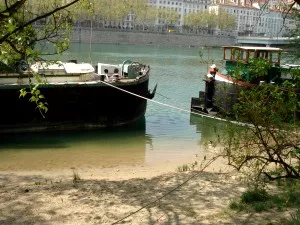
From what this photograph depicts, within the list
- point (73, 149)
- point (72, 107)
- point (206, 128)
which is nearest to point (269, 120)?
point (73, 149)

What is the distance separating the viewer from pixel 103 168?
10516mm

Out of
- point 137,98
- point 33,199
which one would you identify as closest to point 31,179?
point 33,199

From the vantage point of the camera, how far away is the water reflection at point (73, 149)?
10.9 meters

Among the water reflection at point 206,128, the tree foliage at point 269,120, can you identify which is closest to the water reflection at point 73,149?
the water reflection at point 206,128

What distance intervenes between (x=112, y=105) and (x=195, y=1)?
127 m

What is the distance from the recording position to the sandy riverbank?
5.54 meters

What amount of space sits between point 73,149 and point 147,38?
8841 centimetres

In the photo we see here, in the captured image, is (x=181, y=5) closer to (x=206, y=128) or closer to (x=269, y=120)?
(x=206, y=128)

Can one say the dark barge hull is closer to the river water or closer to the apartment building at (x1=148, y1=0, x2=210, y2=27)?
the river water

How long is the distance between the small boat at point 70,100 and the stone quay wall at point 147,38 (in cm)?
6953

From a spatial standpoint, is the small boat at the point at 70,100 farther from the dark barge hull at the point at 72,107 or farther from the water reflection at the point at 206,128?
the water reflection at the point at 206,128

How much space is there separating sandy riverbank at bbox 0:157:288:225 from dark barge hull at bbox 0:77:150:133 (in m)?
5.04

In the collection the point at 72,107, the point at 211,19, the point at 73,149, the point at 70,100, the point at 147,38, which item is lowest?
the point at 73,149

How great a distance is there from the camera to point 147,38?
99062 millimetres
